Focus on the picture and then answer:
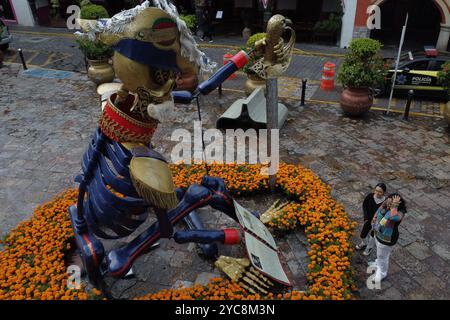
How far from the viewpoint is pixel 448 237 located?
6.01 meters

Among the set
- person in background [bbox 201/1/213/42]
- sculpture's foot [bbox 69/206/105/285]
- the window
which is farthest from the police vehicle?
person in background [bbox 201/1/213/42]

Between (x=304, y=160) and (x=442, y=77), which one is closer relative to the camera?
(x=304, y=160)

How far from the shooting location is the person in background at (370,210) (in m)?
5.27

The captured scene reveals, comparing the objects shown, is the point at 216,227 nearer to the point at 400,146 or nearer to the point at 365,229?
the point at 365,229

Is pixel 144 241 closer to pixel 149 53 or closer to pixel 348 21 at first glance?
pixel 149 53

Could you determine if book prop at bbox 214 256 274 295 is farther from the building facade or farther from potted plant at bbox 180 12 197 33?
the building facade

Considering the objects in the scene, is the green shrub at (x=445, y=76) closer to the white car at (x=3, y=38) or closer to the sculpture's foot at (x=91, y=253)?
the sculpture's foot at (x=91, y=253)

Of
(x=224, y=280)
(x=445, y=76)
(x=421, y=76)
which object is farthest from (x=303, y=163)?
(x=421, y=76)

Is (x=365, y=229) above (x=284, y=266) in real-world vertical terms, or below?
above

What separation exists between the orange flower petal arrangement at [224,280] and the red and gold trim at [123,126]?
6.56 feet

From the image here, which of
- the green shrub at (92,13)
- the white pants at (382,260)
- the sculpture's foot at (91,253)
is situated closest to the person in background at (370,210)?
the white pants at (382,260)

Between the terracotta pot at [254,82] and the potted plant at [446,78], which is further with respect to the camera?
the terracotta pot at [254,82]

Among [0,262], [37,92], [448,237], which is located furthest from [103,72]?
[448,237]
